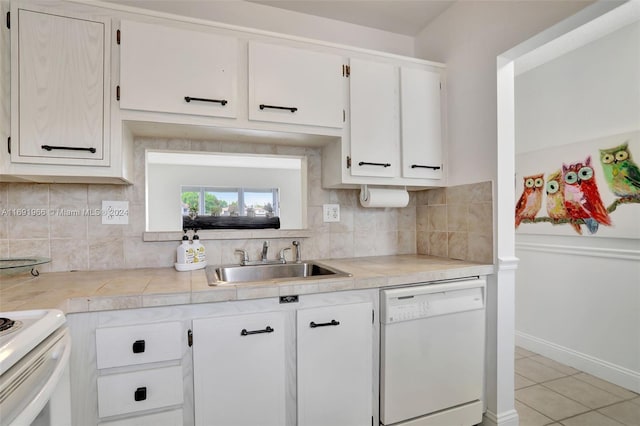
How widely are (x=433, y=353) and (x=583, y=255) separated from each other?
1614mm

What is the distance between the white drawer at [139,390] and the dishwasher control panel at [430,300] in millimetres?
932

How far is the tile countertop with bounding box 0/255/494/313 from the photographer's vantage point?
3.68 ft

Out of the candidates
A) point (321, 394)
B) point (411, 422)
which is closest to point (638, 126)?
point (411, 422)

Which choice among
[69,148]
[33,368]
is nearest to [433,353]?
[33,368]

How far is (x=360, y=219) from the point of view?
2219 millimetres

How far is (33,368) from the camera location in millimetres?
761

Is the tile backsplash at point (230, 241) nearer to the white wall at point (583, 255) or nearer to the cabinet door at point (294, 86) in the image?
the cabinet door at point (294, 86)

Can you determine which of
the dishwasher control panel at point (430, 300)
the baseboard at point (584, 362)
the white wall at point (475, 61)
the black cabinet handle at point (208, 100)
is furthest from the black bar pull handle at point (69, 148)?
the baseboard at point (584, 362)

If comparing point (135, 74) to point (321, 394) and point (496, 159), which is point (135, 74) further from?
point (496, 159)

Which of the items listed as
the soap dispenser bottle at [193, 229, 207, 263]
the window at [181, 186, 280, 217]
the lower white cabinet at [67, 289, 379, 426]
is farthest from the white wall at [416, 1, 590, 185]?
the window at [181, 186, 280, 217]

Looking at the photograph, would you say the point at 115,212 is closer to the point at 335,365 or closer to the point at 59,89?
the point at 59,89

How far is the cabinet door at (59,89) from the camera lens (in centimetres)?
129

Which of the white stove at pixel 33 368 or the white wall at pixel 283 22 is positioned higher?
the white wall at pixel 283 22

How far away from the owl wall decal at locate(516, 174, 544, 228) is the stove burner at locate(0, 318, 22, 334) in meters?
3.21
